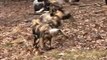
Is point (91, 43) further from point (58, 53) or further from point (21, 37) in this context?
point (21, 37)

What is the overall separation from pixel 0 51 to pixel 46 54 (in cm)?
178

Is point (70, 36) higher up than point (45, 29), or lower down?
lower down

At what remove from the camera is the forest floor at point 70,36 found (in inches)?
348

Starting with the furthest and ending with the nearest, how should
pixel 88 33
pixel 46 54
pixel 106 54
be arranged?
pixel 88 33 → pixel 46 54 → pixel 106 54

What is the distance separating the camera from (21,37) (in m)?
11.1

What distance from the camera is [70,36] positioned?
1034 centimetres

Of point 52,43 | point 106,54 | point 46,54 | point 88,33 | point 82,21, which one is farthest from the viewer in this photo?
point 82,21

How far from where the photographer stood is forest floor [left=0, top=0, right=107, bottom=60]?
884 centimetres

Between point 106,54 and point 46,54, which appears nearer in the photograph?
point 106,54

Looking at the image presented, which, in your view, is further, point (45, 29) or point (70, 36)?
point (70, 36)

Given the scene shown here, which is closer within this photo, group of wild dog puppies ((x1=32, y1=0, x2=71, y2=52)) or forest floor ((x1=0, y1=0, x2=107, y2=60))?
forest floor ((x1=0, y1=0, x2=107, y2=60))

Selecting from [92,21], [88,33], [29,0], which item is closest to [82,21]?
[92,21]

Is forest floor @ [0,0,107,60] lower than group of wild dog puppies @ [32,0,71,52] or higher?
lower

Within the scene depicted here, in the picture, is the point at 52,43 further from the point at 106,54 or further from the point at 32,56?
the point at 106,54
